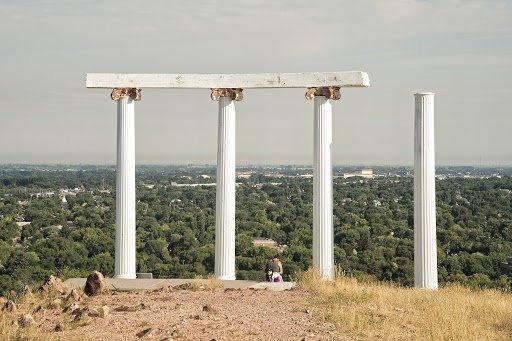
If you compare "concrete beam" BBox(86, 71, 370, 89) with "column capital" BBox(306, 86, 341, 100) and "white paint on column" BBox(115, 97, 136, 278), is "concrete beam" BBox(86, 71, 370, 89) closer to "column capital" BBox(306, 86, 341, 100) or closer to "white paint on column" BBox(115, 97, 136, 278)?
"column capital" BBox(306, 86, 341, 100)

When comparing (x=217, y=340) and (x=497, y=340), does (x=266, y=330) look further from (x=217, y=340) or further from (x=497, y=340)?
(x=497, y=340)

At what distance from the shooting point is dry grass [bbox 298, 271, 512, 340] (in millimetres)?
23047

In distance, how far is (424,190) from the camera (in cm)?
3170

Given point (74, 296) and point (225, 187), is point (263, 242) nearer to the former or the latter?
point (225, 187)

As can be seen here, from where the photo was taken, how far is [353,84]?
32219mm

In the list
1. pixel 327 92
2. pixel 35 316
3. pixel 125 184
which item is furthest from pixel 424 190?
pixel 35 316

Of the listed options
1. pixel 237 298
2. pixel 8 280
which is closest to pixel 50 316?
pixel 237 298

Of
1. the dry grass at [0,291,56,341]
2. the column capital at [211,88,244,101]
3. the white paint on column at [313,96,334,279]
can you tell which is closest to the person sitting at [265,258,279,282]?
the white paint on column at [313,96,334,279]

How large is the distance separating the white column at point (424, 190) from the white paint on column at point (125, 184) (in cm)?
1078

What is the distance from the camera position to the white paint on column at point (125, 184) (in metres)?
34.0

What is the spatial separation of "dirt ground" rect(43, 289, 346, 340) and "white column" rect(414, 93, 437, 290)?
5.75 meters

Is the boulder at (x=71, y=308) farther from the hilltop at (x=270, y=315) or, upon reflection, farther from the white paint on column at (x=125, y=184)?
the white paint on column at (x=125, y=184)

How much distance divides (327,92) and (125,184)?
8.51m

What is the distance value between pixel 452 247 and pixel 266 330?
69836 millimetres
